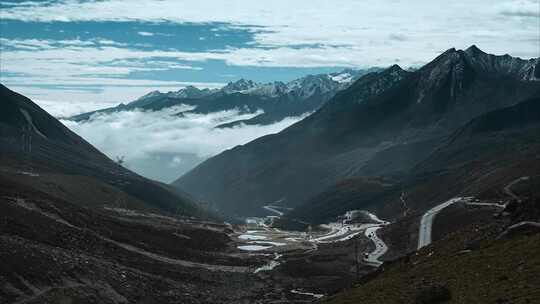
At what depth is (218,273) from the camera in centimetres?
14975

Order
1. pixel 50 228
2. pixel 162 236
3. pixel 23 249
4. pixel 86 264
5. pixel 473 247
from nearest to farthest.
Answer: pixel 473 247 → pixel 23 249 → pixel 86 264 → pixel 50 228 → pixel 162 236

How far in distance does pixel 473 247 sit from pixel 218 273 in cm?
7761

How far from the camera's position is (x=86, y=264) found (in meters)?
116

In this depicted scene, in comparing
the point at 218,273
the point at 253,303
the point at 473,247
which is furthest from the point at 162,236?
the point at 473,247

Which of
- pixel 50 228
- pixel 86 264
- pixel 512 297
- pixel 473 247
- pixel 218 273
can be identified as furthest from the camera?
pixel 218 273

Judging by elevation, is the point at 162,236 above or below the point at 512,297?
below

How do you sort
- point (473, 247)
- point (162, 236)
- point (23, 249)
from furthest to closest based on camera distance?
1. point (162, 236)
2. point (23, 249)
3. point (473, 247)

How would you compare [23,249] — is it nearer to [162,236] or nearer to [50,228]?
[50,228]

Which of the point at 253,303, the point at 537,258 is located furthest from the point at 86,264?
the point at 537,258

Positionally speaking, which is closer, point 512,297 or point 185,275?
point 512,297

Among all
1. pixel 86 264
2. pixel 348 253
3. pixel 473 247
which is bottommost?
pixel 348 253

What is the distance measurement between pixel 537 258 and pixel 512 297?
35.4 feet

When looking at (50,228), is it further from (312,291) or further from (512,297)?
(512,297)

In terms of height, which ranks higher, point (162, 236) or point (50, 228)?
point (50, 228)
